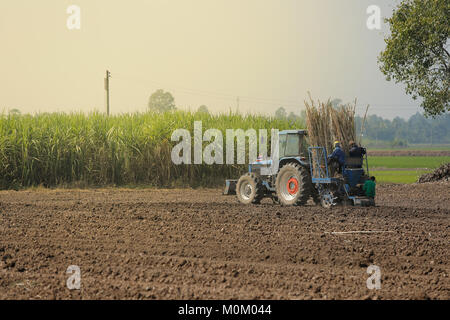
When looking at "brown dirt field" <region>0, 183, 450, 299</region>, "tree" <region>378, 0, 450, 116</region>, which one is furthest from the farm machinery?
"tree" <region>378, 0, 450, 116</region>

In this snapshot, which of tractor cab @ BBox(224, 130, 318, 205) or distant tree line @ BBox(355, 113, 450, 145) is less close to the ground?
distant tree line @ BBox(355, 113, 450, 145)

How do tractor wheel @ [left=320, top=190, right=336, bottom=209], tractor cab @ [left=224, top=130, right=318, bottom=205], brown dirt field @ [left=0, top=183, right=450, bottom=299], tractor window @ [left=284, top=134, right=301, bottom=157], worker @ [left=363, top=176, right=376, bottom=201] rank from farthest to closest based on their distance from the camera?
tractor window @ [left=284, top=134, right=301, bottom=157]
tractor cab @ [left=224, top=130, right=318, bottom=205]
tractor wheel @ [left=320, top=190, right=336, bottom=209]
worker @ [left=363, top=176, right=376, bottom=201]
brown dirt field @ [left=0, top=183, right=450, bottom=299]

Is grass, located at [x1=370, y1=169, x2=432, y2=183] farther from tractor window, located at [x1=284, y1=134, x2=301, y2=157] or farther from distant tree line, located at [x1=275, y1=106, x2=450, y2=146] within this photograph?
distant tree line, located at [x1=275, y1=106, x2=450, y2=146]

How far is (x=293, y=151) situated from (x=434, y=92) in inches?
527

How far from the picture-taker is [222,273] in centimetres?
643

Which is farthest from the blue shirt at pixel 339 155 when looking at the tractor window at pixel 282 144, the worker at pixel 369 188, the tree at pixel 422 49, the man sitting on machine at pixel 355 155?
the tree at pixel 422 49

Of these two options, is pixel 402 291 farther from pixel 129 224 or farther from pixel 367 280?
pixel 129 224

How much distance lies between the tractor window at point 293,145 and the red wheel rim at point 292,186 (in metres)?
0.64

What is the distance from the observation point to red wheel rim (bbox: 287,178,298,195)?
40.0 ft

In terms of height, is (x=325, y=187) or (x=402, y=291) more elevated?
(x=325, y=187)

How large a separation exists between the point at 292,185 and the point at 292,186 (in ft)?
0.08

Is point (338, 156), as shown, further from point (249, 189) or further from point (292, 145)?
point (249, 189)

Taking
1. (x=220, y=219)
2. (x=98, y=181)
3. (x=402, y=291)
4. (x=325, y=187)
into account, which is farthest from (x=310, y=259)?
(x=98, y=181)

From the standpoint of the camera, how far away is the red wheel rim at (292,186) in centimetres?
1218
